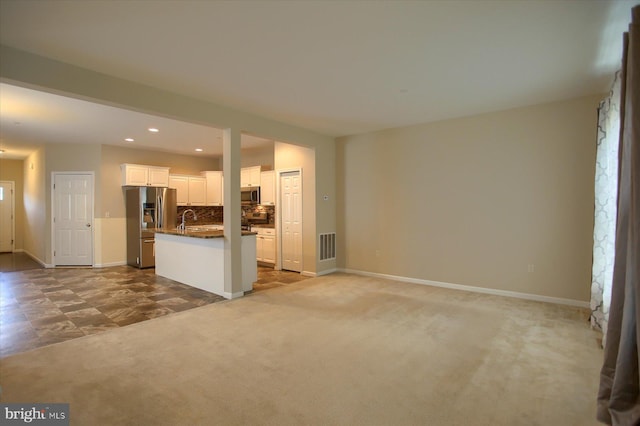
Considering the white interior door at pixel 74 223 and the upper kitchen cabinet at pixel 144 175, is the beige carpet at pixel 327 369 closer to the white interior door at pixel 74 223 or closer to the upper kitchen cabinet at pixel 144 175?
the upper kitchen cabinet at pixel 144 175

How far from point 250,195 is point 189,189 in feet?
6.27

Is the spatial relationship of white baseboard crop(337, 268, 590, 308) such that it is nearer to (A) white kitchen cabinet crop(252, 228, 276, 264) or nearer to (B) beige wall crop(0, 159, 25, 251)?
(A) white kitchen cabinet crop(252, 228, 276, 264)

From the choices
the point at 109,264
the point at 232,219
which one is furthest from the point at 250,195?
the point at 109,264

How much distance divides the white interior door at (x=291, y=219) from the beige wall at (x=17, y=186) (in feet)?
27.9

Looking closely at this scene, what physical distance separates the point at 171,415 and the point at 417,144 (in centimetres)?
523

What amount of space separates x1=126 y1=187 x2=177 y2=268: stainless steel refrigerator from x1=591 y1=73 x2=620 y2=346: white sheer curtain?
306 inches

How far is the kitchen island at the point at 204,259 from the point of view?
16.6 ft

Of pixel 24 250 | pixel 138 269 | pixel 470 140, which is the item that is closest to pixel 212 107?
pixel 470 140

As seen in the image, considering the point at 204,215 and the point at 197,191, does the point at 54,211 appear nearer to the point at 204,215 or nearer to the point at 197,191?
the point at 197,191

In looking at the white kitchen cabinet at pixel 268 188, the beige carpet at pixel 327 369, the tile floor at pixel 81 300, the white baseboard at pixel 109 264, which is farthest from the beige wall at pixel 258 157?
the beige carpet at pixel 327 369

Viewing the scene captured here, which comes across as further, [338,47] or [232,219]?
[232,219]

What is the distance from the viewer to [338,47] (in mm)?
3055

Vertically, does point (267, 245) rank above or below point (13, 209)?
below

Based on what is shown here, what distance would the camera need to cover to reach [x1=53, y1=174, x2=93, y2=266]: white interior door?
24.8ft
